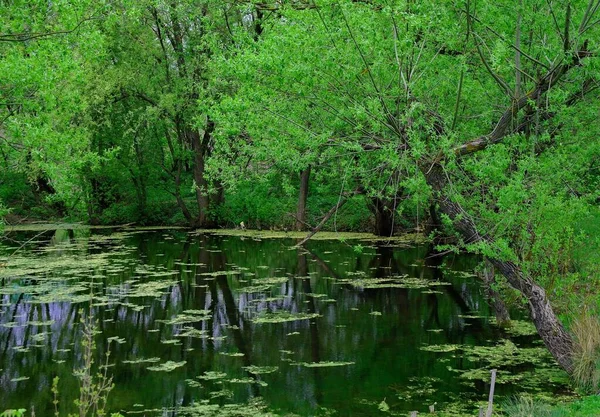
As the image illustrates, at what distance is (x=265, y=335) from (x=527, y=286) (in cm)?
513

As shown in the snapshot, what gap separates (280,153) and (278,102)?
134cm

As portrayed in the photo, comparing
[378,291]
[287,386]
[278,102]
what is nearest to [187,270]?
[378,291]

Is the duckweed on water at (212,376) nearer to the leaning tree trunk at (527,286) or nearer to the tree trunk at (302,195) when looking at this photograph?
the leaning tree trunk at (527,286)

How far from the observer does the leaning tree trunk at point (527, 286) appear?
34.4ft

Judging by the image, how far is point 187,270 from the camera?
21000mm

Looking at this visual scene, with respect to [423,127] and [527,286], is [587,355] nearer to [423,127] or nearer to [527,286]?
[527,286]

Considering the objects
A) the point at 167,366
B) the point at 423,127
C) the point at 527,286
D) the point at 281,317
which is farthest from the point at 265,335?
the point at 527,286

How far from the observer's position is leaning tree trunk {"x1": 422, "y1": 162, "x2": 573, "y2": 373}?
34.4ft

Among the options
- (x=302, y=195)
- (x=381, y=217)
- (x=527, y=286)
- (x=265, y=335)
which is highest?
(x=302, y=195)

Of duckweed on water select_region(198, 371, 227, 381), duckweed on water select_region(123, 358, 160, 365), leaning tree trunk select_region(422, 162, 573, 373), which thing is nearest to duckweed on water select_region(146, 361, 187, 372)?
duckweed on water select_region(123, 358, 160, 365)

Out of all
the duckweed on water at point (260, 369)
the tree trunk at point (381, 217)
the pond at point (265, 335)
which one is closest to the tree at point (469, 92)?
the pond at point (265, 335)

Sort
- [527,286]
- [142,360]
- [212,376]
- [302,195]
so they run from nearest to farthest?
1. [527,286]
2. [212,376]
3. [142,360]
4. [302,195]

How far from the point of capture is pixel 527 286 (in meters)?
10.8

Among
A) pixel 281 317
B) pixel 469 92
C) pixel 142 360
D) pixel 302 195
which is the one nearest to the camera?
pixel 142 360
